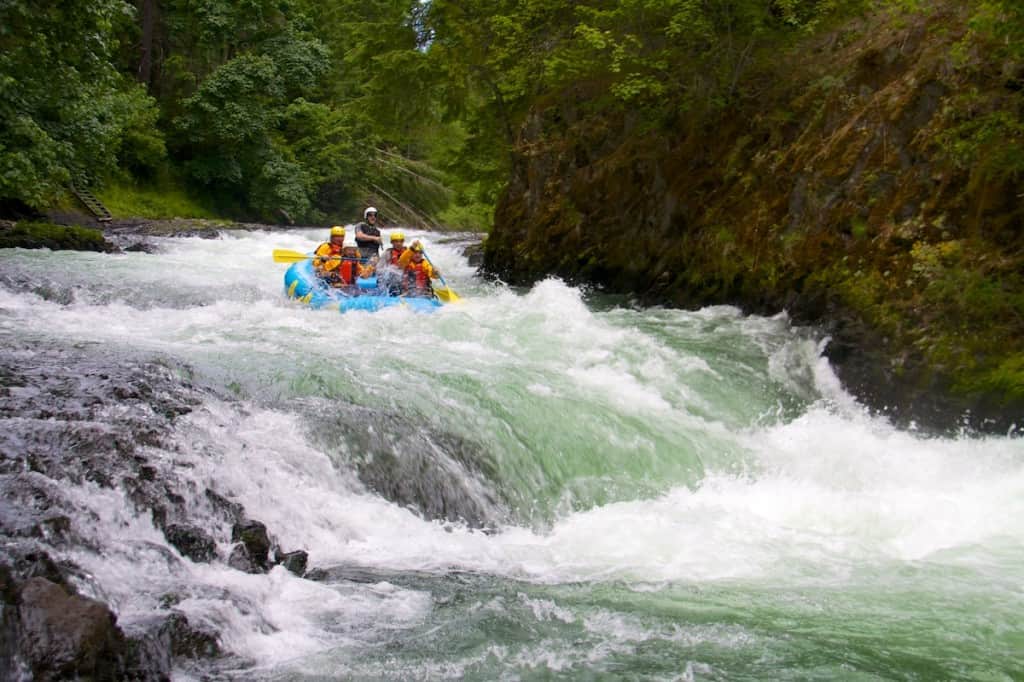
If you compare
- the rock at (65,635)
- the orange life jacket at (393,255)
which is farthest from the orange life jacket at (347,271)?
the rock at (65,635)

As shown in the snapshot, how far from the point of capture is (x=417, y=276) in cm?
1203

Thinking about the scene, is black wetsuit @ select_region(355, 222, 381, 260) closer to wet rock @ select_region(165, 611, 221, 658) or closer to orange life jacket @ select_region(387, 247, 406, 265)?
orange life jacket @ select_region(387, 247, 406, 265)

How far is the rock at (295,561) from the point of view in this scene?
450cm

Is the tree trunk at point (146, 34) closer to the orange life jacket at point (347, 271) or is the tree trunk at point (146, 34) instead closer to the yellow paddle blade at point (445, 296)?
the orange life jacket at point (347, 271)

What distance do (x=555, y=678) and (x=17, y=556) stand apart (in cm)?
203

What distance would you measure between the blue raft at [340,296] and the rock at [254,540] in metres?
6.36

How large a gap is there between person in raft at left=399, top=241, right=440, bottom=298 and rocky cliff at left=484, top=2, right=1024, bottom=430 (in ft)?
9.86

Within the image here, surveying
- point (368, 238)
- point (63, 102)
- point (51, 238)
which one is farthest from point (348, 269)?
point (51, 238)

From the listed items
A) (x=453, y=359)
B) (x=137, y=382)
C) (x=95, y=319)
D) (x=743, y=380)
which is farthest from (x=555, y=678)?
(x=95, y=319)

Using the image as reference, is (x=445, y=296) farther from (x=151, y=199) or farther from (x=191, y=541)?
(x=151, y=199)

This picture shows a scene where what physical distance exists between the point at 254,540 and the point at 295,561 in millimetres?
214

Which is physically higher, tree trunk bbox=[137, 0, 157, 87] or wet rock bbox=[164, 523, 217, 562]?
tree trunk bbox=[137, 0, 157, 87]

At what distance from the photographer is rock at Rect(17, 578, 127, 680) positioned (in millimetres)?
3094

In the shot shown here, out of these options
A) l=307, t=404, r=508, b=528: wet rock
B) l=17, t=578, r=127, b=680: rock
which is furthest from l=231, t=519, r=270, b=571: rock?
l=307, t=404, r=508, b=528: wet rock
